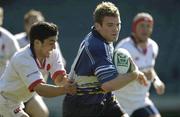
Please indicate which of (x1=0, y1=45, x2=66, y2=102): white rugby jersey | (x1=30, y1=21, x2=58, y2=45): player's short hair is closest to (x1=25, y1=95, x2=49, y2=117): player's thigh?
(x1=0, y1=45, x2=66, y2=102): white rugby jersey

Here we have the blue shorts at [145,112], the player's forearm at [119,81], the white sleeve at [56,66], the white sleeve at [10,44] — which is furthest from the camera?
the blue shorts at [145,112]

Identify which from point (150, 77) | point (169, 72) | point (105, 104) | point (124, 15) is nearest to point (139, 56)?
point (150, 77)

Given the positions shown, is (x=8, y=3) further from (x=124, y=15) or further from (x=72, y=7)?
(x=124, y=15)

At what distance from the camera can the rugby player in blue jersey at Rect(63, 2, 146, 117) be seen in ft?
24.9

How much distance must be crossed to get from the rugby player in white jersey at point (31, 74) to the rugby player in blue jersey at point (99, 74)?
Answer: 191 millimetres

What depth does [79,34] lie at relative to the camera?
20609 millimetres

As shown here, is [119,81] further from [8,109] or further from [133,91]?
[133,91]

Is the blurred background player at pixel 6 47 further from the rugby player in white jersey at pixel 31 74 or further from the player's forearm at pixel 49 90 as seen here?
the player's forearm at pixel 49 90

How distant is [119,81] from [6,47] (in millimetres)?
3993

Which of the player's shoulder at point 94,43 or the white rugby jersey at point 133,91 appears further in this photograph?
the white rugby jersey at point 133,91

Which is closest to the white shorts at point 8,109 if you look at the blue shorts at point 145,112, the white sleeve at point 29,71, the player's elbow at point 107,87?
the white sleeve at point 29,71

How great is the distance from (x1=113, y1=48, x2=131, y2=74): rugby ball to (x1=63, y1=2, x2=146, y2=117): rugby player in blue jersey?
0.25ft

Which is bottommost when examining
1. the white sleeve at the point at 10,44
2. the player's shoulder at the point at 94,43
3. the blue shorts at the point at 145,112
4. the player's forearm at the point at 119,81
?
the blue shorts at the point at 145,112

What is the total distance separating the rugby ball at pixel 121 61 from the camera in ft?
25.3
